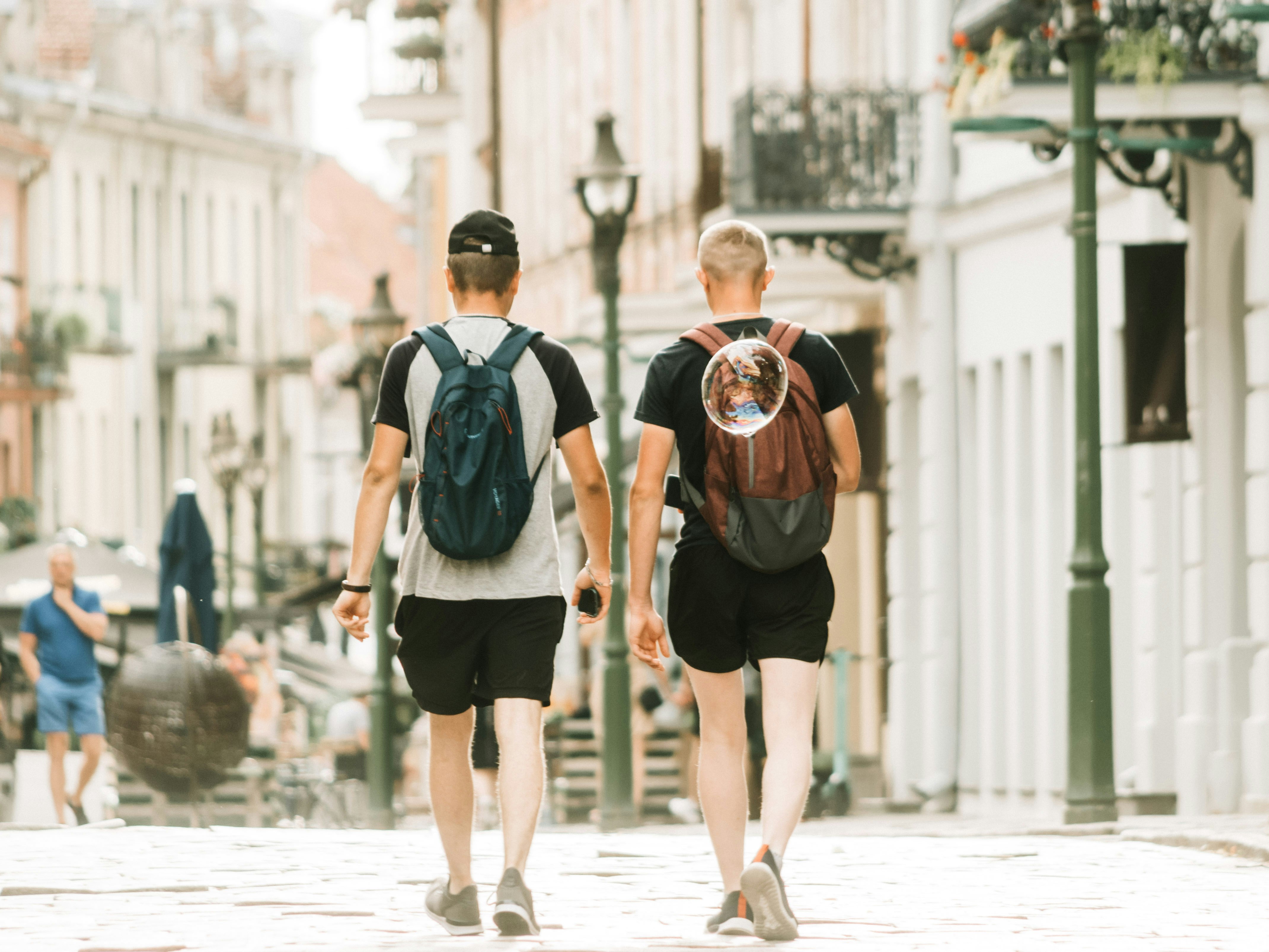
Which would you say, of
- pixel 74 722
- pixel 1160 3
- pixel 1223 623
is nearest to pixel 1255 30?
pixel 1160 3

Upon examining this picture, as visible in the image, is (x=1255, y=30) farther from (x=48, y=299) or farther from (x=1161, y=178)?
(x=48, y=299)

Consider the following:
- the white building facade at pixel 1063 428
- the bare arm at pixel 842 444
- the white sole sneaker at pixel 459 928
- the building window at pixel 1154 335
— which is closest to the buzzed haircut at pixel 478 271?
the bare arm at pixel 842 444

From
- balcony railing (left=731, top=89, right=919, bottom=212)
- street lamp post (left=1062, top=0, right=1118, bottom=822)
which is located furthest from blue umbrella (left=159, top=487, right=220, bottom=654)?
street lamp post (left=1062, top=0, right=1118, bottom=822)

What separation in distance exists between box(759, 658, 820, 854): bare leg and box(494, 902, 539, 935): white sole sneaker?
26.6 inches

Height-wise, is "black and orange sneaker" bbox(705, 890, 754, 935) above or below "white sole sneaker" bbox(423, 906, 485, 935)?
above

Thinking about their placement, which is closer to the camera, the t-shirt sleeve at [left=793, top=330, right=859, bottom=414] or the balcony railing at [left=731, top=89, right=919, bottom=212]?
the t-shirt sleeve at [left=793, top=330, right=859, bottom=414]

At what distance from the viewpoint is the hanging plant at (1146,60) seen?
59.1 ft

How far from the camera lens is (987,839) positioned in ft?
44.4

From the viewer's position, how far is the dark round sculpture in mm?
20578

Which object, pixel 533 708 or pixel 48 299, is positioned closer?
pixel 533 708

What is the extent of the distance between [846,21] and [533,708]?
19.2 m

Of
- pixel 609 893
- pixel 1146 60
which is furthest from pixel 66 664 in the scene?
pixel 609 893

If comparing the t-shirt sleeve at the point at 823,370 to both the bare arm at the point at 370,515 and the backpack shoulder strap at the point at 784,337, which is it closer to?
the backpack shoulder strap at the point at 784,337

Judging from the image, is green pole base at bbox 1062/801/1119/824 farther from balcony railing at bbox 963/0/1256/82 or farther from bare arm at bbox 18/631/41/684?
bare arm at bbox 18/631/41/684
